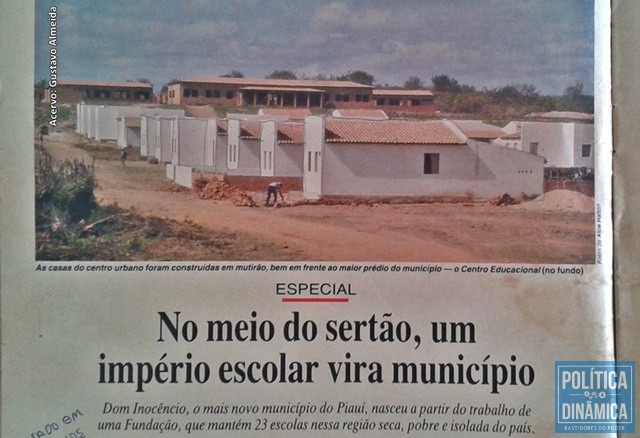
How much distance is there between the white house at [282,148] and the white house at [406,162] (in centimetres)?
2

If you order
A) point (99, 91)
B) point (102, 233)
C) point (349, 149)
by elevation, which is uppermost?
point (99, 91)

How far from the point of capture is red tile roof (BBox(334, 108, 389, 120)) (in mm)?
1588

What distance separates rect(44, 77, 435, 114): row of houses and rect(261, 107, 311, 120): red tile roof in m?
0.01

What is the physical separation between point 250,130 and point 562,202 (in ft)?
2.52

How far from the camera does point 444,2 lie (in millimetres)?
1530

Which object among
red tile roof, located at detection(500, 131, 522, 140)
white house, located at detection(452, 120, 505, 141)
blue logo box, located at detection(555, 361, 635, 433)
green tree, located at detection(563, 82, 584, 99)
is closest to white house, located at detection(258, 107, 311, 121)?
white house, located at detection(452, 120, 505, 141)

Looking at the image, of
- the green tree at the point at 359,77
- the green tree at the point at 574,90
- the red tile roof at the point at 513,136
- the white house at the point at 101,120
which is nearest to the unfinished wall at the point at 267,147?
the green tree at the point at 359,77

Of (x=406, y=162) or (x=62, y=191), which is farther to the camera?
(x=406, y=162)

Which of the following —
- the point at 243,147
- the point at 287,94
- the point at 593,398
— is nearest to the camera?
the point at 593,398

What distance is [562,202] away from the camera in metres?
1.52

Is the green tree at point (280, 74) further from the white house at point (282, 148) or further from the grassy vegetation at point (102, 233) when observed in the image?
the grassy vegetation at point (102, 233)

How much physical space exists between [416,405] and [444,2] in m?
0.93

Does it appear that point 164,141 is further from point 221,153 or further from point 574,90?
point 574,90

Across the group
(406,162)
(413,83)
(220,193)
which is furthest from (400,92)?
(220,193)
